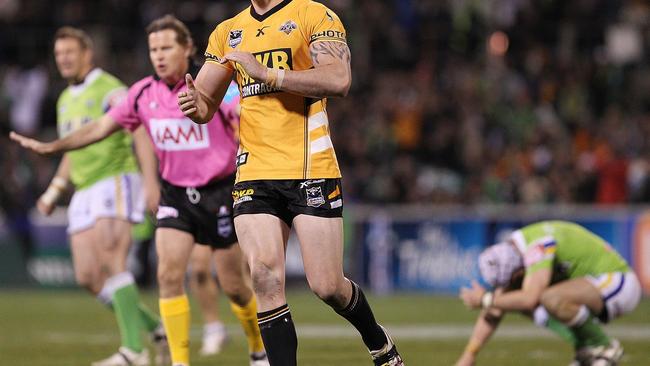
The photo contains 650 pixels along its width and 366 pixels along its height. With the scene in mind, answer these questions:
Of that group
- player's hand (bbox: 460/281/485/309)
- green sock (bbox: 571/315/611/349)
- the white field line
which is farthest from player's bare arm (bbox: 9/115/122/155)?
the white field line

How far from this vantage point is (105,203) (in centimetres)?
1048

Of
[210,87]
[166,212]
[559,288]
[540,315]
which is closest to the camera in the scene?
[210,87]

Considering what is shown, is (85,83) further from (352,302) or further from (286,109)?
(352,302)

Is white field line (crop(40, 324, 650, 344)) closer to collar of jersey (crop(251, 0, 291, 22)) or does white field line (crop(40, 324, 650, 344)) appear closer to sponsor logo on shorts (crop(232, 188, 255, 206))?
sponsor logo on shorts (crop(232, 188, 255, 206))

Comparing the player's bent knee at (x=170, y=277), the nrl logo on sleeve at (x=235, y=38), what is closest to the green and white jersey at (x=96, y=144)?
the player's bent knee at (x=170, y=277)

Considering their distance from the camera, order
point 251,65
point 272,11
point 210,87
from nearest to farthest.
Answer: point 251,65 < point 272,11 < point 210,87

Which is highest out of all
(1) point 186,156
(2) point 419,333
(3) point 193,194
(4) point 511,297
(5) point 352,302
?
(1) point 186,156

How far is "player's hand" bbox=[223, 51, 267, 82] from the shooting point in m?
6.78

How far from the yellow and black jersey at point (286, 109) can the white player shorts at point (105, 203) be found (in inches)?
139

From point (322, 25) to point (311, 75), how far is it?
378 millimetres

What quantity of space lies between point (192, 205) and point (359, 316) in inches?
82.1

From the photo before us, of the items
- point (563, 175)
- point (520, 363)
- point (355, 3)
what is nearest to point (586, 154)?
point (563, 175)

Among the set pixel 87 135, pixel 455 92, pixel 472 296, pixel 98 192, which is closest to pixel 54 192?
pixel 98 192

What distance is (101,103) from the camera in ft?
34.9
